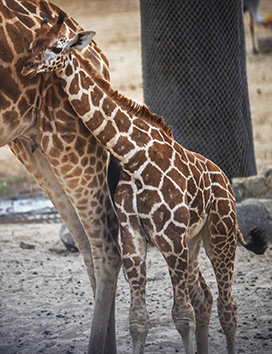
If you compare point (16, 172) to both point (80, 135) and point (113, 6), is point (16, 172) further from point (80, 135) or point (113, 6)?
point (113, 6)

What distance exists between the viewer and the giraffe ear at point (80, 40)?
2.74 meters

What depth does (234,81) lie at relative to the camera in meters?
6.56

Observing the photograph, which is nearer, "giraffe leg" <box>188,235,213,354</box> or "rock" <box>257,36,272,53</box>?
"giraffe leg" <box>188,235,213,354</box>

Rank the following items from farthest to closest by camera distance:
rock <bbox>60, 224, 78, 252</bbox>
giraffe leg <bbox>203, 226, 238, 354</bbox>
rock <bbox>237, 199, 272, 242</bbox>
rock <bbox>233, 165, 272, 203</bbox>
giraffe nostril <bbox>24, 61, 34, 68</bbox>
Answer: rock <bbox>233, 165, 272, 203</bbox>, rock <bbox>60, 224, 78, 252</bbox>, rock <bbox>237, 199, 272, 242</bbox>, giraffe leg <bbox>203, 226, 238, 354</bbox>, giraffe nostril <bbox>24, 61, 34, 68</bbox>

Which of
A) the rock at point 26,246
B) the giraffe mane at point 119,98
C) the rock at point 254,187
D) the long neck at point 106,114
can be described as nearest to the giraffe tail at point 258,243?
the long neck at point 106,114

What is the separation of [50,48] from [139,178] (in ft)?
3.13

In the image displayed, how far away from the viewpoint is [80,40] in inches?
109

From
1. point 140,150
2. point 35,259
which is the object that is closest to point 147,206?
point 140,150

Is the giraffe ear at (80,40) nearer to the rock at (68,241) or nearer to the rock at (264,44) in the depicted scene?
the rock at (68,241)

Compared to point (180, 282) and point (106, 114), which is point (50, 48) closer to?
point (106, 114)

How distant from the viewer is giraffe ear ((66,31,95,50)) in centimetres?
274

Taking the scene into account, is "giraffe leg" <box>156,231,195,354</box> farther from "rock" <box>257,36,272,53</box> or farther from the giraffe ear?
"rock" <box>257,36,272,53</box>

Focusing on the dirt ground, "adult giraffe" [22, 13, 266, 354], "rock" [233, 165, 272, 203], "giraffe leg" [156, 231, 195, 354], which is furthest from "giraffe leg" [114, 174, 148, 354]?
"rock" [233, 165, 272, 203]

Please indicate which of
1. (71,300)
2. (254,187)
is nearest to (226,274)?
(71,300)
